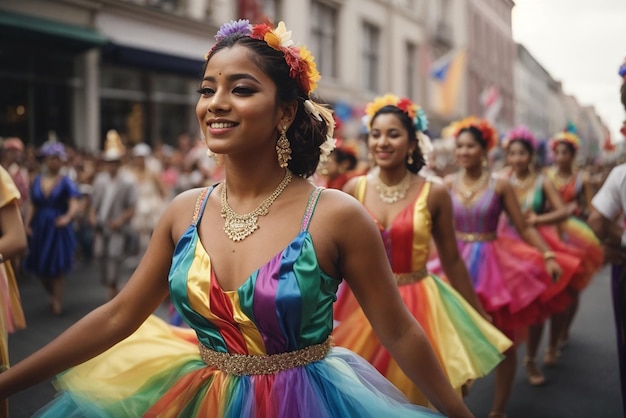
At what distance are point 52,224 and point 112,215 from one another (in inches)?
35.9

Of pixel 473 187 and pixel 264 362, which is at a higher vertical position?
pixel 473 187

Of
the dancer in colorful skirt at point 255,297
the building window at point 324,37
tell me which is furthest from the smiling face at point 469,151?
the building window at point 324,37

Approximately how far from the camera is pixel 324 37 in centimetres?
2469

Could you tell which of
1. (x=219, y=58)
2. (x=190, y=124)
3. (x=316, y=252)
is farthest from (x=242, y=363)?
(x=190, y=124)

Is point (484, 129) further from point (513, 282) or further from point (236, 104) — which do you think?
point (236, 104)

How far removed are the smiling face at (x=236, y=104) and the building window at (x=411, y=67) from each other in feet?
100

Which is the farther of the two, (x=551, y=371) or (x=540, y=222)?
(x=540, y=222)

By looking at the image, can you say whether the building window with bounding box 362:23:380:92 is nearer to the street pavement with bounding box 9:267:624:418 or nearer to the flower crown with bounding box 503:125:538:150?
the street pavement with bounding box 9:267:624:418

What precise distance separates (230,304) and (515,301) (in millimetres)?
3463

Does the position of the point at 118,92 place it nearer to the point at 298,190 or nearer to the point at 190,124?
the point at 190,124

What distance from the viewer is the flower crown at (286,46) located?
236 cm

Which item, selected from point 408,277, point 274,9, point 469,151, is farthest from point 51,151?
point 274,9

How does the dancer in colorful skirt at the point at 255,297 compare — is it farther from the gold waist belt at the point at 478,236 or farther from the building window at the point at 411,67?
the building window at the point at 411,67

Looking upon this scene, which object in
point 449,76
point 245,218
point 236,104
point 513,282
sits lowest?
point 513,282
